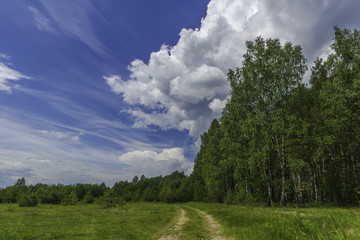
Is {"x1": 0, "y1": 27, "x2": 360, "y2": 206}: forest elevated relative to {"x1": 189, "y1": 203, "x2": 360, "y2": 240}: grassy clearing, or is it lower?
elevated

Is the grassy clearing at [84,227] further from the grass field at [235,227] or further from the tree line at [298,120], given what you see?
the tree line at [298,120]

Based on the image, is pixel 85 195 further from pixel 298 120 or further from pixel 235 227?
pixel 298 120

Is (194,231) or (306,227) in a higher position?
(306,227)

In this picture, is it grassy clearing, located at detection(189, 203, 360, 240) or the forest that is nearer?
grassy clearing, located at detection(189, 203, 360, 240)

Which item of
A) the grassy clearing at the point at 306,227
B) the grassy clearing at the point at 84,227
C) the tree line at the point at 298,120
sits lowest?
the grassy clearing at the point at 84,227

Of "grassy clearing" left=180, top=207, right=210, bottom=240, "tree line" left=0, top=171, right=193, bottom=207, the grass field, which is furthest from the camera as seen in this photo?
"tree line" left=0, top=171, right=193, bottom=207

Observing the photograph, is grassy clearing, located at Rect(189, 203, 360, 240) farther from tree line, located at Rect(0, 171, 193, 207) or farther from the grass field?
tree line, located at Rect(0, 171, 193, 207)

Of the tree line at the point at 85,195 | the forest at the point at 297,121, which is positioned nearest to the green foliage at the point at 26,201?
the tree line at the point at 85,195

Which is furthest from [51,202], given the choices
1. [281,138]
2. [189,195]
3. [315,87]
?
[315,87]

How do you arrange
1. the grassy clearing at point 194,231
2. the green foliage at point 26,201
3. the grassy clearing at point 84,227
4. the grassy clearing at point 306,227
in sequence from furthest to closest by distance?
the green foliage at point 26,201 < the grassy clearing at point 84,227 < the grassy clearing at point 194,231 < the grassy clearing at point 306,227

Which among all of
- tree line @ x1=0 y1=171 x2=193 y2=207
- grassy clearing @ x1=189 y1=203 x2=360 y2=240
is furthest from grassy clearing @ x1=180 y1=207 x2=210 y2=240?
tree line @ x1=0 y1=171 x2=193 y2=207

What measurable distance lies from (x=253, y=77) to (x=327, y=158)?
57.2 ft

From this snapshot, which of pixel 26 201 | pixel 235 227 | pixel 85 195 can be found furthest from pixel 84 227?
pixel 85 195

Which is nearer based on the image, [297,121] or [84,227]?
[84,227]
